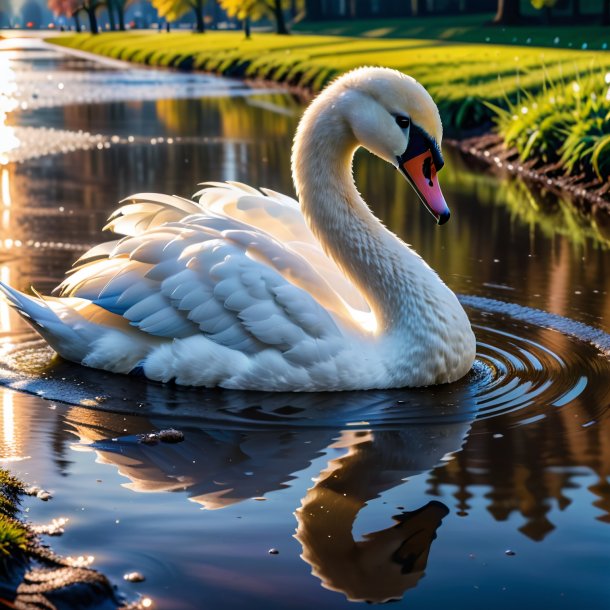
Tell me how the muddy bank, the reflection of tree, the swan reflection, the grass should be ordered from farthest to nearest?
the muddy bank, the reflection of tree, the swan reflection, the grass

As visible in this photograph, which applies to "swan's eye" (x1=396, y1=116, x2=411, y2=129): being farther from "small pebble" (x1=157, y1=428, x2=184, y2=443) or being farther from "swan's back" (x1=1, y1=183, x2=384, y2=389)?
"small pebble" (x1=157, y1=428, x2=184, y2=443)

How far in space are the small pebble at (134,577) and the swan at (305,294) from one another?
206 centimetres

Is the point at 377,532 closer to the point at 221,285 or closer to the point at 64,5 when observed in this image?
the point at 221,285

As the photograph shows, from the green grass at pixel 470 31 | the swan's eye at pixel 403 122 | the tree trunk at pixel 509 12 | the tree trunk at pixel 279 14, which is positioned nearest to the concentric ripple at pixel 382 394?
the swan's eye at pixel 403 122

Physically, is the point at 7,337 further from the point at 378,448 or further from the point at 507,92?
the point at 507,92

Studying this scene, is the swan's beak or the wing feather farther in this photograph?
the swan's beak

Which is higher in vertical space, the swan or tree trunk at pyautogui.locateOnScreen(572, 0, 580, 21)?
tree trunk at pyautogui.locateOnScreen(572, 0, 580, 21)

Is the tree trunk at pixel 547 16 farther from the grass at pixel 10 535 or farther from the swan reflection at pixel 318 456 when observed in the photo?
the grass at pixel 10 535

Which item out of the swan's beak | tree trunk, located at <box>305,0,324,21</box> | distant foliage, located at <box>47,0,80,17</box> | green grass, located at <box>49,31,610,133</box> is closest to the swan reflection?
the swan's beak

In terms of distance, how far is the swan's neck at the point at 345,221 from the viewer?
6.48m

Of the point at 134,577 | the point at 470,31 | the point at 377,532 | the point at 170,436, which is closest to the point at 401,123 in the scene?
the point at 170,436

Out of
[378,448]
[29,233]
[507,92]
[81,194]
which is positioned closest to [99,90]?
[507,92]

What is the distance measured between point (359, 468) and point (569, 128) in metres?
10.0

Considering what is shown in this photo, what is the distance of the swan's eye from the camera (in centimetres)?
624
